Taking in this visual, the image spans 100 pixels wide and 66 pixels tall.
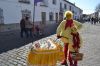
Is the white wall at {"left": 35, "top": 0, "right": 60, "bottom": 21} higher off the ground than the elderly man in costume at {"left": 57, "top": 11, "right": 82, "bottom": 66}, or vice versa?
the white wall at {"left": 35, "top": 0, "right": 60, "bottom": 21}

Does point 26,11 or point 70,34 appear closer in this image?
point 70,34

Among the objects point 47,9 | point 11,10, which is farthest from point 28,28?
point 47,9

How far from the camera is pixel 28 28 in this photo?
1828 centimetres

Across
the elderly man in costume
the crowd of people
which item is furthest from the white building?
the elderly man in costume

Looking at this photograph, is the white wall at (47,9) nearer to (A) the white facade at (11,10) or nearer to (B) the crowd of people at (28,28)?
(A) the white facade at (11,10)

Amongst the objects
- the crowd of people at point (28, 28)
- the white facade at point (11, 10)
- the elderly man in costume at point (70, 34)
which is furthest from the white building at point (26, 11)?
the elderly man in costume at point (70, 34)

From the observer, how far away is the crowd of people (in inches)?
712

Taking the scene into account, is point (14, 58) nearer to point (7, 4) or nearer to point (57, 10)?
point (7, 4)

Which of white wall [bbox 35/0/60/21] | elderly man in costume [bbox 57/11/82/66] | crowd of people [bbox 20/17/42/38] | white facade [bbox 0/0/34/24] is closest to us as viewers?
elderly man in costume [bbox 57/11/82/66]

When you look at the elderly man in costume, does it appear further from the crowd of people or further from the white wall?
the white wall

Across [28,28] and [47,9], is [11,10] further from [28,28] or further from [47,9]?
[47,9]

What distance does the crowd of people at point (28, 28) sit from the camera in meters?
18.1

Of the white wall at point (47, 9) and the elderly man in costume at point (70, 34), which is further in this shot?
the white wall at point (47, 9)

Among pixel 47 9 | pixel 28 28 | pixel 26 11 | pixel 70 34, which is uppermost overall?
pixel 47 9
